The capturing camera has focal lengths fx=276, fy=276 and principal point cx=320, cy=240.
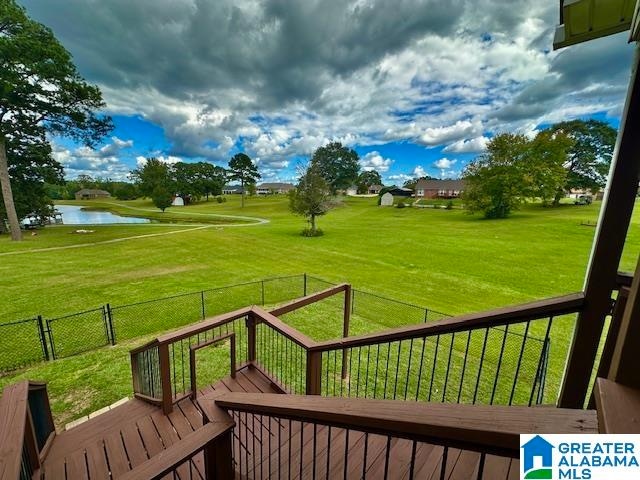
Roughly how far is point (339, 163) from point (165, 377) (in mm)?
55427

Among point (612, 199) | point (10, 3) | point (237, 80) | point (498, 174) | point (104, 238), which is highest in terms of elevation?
point (10, 3)

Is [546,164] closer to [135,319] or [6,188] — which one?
[135,319]

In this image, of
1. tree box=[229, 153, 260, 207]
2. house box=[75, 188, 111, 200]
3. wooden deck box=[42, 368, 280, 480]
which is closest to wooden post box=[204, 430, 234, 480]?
wooden deck box=[42, 368, 280, 480]

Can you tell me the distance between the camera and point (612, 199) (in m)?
1.54

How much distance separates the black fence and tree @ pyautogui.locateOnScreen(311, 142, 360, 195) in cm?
4691

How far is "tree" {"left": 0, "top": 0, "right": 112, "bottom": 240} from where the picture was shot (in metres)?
16.7

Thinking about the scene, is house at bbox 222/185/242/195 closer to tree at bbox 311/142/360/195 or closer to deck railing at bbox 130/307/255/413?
tree at bbox 311/142/360/195

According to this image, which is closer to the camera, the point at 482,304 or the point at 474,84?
the point at 482,304

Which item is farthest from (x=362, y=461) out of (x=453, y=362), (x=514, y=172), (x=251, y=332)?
(x=514, y=172)

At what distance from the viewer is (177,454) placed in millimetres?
1466

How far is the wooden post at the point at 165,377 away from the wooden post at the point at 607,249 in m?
3.89

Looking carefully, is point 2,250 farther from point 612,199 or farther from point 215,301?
point 612,199

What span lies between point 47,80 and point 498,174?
40.4 metres

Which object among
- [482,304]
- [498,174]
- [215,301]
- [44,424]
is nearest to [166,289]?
[215,301]
